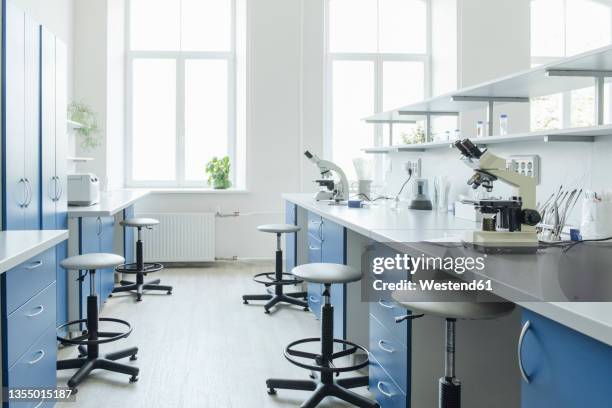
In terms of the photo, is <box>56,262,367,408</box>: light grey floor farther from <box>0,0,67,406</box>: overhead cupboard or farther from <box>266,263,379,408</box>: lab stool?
<box>0,0,67,406</box>: overhead cupboard

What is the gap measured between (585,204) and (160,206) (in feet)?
16.6

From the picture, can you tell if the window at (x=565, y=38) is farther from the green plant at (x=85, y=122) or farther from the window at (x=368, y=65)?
the green plant at (x=85, y=122)

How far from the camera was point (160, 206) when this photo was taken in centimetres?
650

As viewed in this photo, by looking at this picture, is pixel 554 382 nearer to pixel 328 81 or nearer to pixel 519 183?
pixel 519 183

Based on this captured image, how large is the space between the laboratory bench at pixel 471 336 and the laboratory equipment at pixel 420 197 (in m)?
0.09

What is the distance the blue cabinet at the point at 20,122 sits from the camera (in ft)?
8.25

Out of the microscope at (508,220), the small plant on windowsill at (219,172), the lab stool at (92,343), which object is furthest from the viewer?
the small plant on windowsill at (219,172)

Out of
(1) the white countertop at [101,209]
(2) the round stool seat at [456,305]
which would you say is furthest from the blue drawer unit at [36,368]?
(2) the round stool seat at [456,305]

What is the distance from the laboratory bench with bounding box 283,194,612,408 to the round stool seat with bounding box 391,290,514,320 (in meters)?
0.10

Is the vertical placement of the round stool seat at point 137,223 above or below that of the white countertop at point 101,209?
below

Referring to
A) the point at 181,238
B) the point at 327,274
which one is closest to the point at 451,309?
the point at 327,274

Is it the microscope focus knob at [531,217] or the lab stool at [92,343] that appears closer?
the microscope focus knob at [531,217]

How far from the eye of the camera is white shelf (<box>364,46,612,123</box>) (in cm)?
209

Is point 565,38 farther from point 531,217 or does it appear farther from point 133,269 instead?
point 531,217
